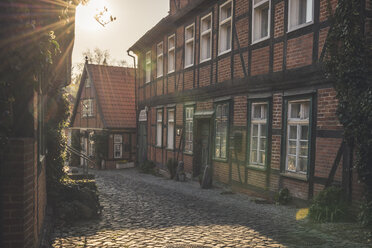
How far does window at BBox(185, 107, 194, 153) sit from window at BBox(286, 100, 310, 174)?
570cm

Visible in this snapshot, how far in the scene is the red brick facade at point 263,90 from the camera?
766 centimetres

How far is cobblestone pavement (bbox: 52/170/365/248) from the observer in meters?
5.59

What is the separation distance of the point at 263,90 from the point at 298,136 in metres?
1.72

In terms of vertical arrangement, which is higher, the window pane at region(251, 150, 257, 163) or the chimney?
the chimney

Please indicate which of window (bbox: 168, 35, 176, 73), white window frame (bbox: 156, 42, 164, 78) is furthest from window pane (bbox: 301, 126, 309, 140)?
white window frame (bbox: 156, 42, 164, 78)

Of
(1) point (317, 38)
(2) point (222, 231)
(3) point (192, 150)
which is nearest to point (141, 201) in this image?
(2) point (222, 231)

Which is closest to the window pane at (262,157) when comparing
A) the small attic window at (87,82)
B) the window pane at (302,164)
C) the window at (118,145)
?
the window pane at (302,164)

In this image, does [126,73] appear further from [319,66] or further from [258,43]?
[319,66]

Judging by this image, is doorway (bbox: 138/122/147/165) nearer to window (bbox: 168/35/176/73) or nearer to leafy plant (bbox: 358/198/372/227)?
window (bbox: 168/35/176/73)

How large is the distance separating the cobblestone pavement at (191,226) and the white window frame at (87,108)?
51.9ft

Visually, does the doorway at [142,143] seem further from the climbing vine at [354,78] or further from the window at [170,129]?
the climbing vine at [354,78]

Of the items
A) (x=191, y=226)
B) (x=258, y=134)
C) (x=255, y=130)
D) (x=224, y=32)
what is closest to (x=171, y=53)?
(x=224, y=32)

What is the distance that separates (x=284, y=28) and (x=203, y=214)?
4746mm

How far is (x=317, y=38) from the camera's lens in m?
7.73
